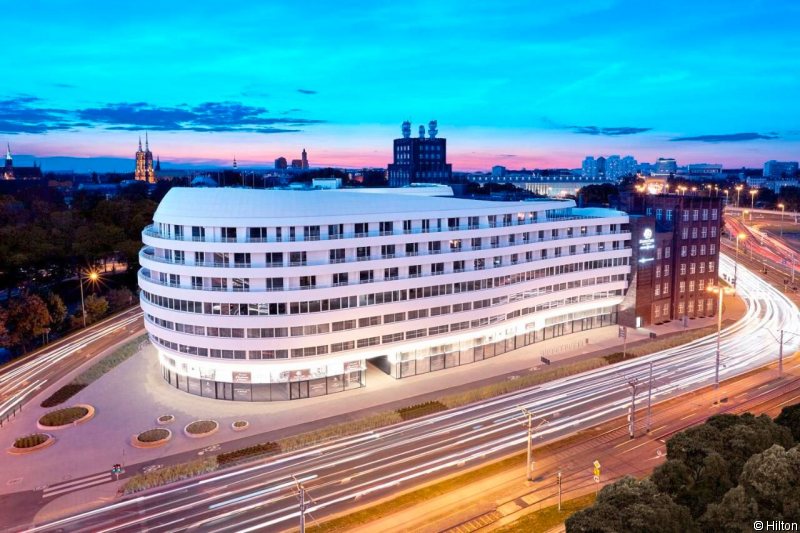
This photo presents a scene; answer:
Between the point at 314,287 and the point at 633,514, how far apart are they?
141ft

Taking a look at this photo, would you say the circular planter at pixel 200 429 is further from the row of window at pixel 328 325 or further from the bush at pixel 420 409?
the bush at pixel 420 409

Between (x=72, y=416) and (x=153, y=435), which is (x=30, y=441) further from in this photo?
(x=153, y=435)

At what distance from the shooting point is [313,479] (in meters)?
48.5

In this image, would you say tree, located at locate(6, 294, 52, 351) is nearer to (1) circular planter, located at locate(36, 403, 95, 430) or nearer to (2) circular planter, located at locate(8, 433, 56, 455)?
(1) circular planter, located at locate(36, 403, 95, 430)

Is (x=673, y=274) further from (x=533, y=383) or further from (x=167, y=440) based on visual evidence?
(x=167, y=440)

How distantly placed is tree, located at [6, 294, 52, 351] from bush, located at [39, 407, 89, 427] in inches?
1036

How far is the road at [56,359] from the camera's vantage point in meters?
69.4

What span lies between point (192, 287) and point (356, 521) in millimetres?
34273

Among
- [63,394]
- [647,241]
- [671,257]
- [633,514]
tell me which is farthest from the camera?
[671,257]

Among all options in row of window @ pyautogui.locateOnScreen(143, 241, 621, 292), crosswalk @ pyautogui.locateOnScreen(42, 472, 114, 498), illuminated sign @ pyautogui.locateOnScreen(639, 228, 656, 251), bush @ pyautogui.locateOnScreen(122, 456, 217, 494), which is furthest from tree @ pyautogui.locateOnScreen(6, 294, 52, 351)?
illuminated sign @ pyautogui.locateOnScreen(639, 228, 656, 251)

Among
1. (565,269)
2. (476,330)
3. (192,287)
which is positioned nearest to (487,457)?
(476,330)

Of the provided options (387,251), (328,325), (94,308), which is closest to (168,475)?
(328,325)

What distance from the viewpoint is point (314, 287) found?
6619 centimetres

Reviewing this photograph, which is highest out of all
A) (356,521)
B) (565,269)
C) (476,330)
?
(565,269)
